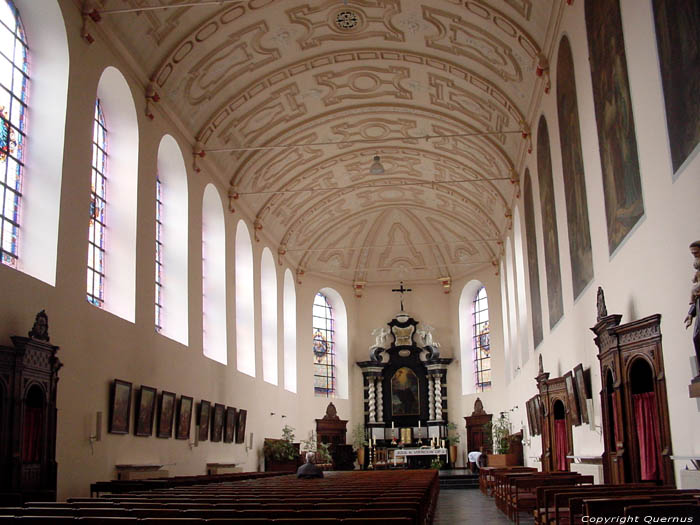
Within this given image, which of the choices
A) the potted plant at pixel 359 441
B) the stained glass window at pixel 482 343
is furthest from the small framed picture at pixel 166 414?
the stained glass window at pixel 482 343

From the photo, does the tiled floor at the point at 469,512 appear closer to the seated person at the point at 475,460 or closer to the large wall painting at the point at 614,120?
the large wall painting at the point at 614,120

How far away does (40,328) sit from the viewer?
1145 centimetres

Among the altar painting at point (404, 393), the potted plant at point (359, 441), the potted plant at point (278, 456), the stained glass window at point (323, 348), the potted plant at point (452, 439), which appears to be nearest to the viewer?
the potted plant at point (278, 456)

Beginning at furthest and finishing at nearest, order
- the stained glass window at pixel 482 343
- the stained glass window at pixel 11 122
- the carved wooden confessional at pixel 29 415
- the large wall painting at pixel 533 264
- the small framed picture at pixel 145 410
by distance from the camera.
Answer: the stained glass window at pixel 482 343, the large wall painting at pixel 533 264, the small framed picture at pixel 145 410, the stained glass window at pixel 11 122, the carved wooden confessional at pixel 29 415

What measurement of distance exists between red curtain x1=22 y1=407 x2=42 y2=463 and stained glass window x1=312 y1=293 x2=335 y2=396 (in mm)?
22877

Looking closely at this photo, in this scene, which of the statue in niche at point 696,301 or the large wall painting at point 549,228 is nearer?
the statue in niche at point 696,301

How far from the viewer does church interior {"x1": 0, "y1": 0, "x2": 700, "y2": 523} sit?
10.3 m

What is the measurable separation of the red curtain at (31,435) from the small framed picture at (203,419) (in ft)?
26.1

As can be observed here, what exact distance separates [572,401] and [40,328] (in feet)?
32.3

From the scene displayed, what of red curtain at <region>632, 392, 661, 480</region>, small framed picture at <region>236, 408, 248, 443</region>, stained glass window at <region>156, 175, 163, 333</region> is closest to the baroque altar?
small framed picture at <region>236, 408, 248, 443</region>

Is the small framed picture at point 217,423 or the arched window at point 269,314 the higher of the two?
the arched window at point 269,314

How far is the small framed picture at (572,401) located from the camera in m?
14.6

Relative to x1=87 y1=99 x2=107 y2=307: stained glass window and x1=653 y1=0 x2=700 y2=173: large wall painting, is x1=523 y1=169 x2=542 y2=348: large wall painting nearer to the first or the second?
x1=87 y1=99 x2=107 y2=307: stained glass window

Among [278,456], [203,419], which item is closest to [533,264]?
[203,419]
